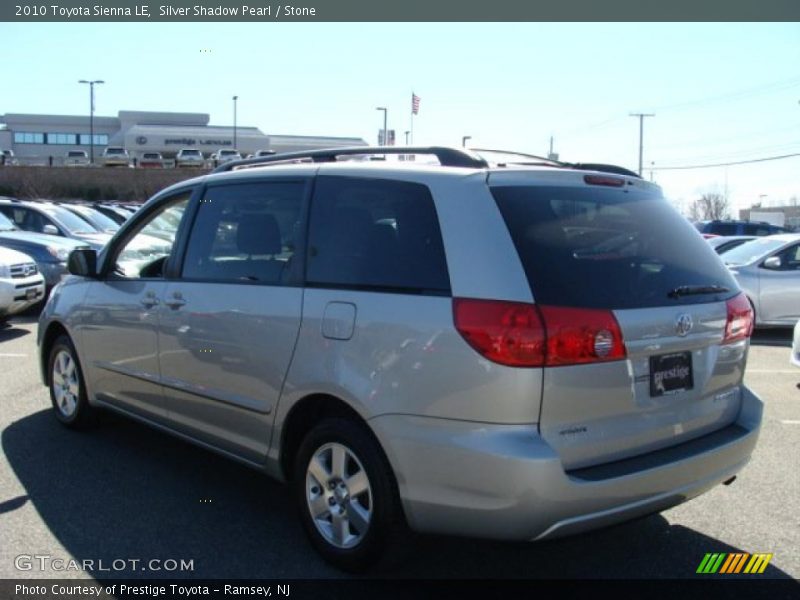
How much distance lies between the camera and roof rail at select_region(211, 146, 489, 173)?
11.7 feet

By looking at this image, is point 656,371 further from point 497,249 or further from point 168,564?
point 168,564

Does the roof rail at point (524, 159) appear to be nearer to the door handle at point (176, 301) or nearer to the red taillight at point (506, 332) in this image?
the red taillight at point (506, 332)

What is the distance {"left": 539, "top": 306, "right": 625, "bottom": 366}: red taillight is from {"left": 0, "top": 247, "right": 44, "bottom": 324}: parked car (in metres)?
Result: 8.93

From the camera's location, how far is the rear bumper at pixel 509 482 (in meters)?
2.96

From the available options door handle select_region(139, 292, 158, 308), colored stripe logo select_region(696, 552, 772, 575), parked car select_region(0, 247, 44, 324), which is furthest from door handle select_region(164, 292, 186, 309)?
parked car select_region(0, 247, 44, 324)

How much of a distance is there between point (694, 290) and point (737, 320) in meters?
0.37

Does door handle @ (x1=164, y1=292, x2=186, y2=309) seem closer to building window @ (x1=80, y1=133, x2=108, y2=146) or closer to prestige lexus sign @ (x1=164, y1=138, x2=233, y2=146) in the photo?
prestige lexus sign @ (x1=164, y1=138, x2=233, y2=146)

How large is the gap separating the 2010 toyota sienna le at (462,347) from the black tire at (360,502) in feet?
0.03

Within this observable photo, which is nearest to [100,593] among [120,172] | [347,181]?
[347,181]

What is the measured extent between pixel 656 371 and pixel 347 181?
1.68m

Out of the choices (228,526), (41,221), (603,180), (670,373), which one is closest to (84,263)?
(228,526)

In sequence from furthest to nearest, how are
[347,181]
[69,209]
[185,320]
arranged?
[69,209], [185,320], [347,181]

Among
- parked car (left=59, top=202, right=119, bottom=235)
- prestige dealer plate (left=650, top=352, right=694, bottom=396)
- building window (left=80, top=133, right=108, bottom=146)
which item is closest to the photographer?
prestige dealer plate (left=650, top=352, right=694, bottom=396)

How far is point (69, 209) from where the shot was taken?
16.5m
